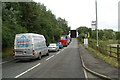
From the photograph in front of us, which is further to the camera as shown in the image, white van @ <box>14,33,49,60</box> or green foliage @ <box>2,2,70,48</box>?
green foliage @ <box>2,2,70,48</box>

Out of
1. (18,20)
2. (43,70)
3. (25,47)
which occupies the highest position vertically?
(18,20)

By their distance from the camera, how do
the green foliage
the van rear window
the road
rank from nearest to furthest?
the road, the van rear window, the green foliage

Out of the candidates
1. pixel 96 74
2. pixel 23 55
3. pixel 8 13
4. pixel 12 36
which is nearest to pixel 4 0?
pixel 8 13

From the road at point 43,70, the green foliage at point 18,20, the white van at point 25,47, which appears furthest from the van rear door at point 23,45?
the green foliage at point 18,20

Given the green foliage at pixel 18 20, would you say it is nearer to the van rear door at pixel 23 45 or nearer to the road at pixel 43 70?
the van rear door at pixel 23 45

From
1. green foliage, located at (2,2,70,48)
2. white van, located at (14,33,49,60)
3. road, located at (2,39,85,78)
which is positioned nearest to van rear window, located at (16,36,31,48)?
white van, located at (14,33,49,60)

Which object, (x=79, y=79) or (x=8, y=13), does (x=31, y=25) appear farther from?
(x=79, y=79)

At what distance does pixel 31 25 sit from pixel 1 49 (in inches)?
544

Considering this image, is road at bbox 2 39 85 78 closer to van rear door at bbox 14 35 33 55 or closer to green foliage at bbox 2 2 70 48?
van rear door at bbox 14 35 33 55

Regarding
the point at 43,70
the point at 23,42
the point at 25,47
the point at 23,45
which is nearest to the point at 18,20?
the point at 23,42

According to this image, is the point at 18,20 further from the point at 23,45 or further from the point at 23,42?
the point at 23,45

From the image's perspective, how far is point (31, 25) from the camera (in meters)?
33.8

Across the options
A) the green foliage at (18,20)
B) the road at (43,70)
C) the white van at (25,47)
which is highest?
the green foliage at (18,20)

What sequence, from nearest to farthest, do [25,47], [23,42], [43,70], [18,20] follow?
[43,70]
[25,47]
[23,42]
[18,20]
